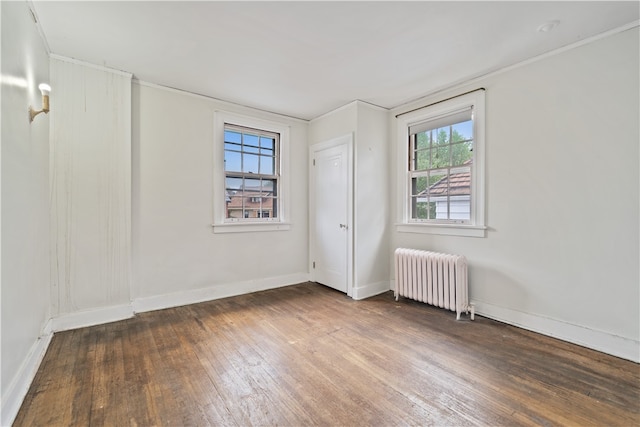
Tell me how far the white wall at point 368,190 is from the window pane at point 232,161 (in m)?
1.39

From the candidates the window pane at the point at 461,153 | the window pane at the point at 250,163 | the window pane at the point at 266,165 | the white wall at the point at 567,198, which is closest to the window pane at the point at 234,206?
the window pane at the point at 250,163

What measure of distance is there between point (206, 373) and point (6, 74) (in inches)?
88.1

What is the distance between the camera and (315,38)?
2.42m

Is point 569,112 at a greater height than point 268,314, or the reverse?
point 569,112

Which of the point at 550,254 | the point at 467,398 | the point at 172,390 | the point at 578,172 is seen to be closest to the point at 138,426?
the point at 172,390

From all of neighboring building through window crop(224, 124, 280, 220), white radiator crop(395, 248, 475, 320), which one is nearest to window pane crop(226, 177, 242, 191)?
neighboring building through window crop(224, 124, 280, 220)

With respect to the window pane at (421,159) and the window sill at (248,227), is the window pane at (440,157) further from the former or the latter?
the window sill at (248,227)

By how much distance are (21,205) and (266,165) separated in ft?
9.16

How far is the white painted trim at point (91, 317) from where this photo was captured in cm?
275

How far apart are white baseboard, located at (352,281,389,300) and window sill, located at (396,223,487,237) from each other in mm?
821

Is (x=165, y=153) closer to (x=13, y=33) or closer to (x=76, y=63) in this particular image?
(x=76, y=63)

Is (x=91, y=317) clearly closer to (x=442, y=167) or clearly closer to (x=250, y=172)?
(x=250, y=172)

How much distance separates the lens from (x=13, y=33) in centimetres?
178

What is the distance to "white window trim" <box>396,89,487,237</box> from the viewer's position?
315 cm
